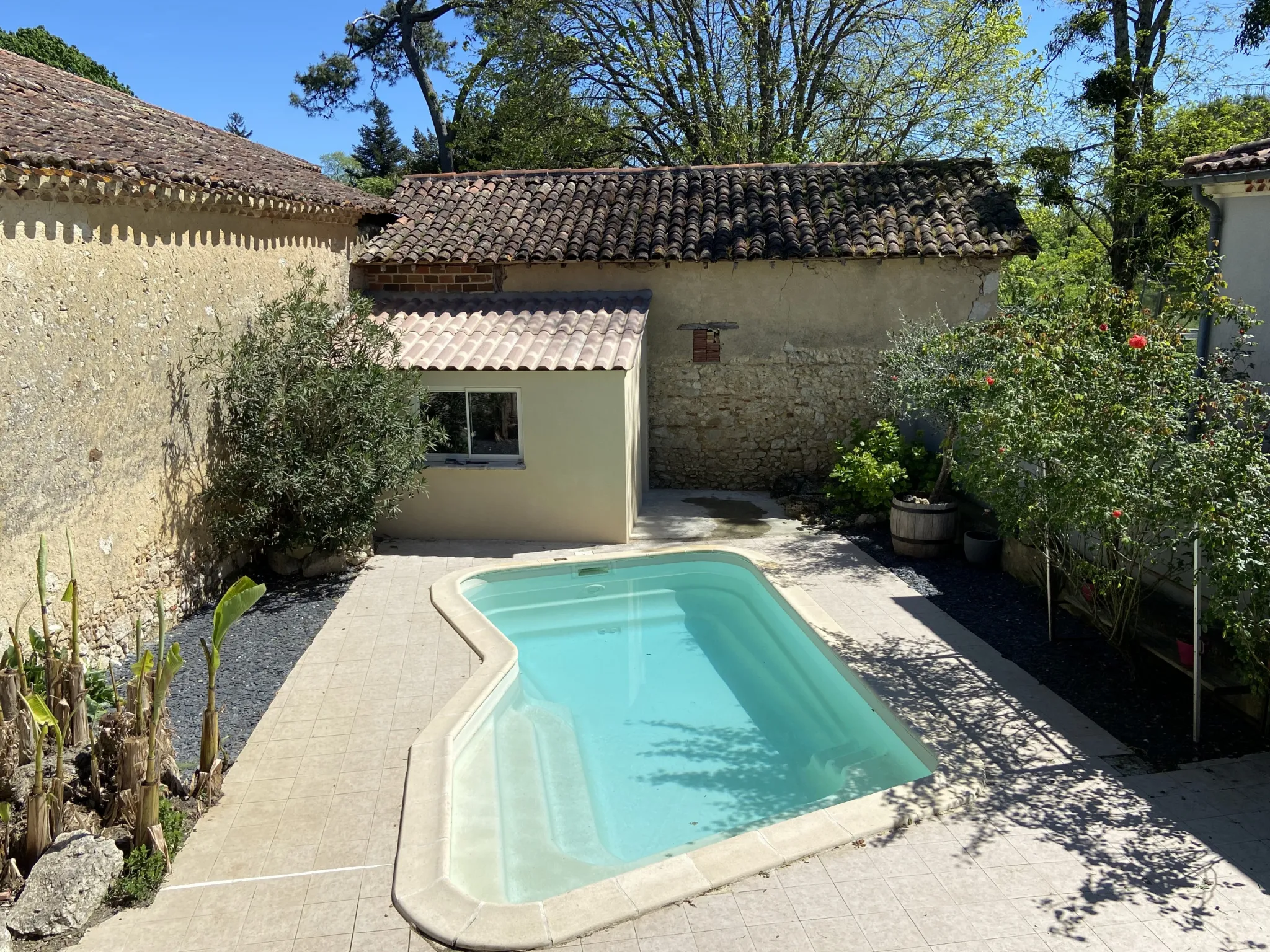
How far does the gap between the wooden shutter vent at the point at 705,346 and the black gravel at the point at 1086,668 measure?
500 cm

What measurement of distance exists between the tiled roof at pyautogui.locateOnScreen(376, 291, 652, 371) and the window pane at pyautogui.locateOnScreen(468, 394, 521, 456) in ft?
2.23

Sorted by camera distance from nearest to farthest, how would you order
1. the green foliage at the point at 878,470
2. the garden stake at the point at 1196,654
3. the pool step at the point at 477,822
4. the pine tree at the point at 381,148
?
the pool step at the point at 477,822
the garden stake at the point at 1196,654
the green foliage at the point at 878,470
the pine tree at the point at 381,148

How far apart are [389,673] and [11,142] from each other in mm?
5602

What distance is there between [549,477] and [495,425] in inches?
43.7

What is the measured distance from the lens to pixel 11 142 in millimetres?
7645

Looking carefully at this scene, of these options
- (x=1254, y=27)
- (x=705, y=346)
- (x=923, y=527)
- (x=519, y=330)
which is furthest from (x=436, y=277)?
(x=1254, y=27)

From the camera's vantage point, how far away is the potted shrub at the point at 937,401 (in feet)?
40.1

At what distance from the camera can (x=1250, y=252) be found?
11.0 m

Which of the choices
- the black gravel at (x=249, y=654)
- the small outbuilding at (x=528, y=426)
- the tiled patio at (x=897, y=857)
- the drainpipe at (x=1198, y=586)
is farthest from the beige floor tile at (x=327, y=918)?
the small outbuilding at (x=528, y=426)

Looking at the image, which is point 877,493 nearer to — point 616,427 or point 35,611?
point 616,427

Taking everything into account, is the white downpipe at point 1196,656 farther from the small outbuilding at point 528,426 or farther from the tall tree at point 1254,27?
the tall tree at point 1254,27

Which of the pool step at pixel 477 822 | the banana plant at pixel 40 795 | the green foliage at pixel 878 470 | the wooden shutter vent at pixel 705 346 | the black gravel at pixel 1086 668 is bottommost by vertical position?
the pool step at pixel 477 822

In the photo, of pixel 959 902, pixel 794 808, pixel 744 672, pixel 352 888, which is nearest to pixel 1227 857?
pixel 959 902

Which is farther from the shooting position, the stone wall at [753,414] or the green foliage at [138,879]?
the stone wall at [753,414]
